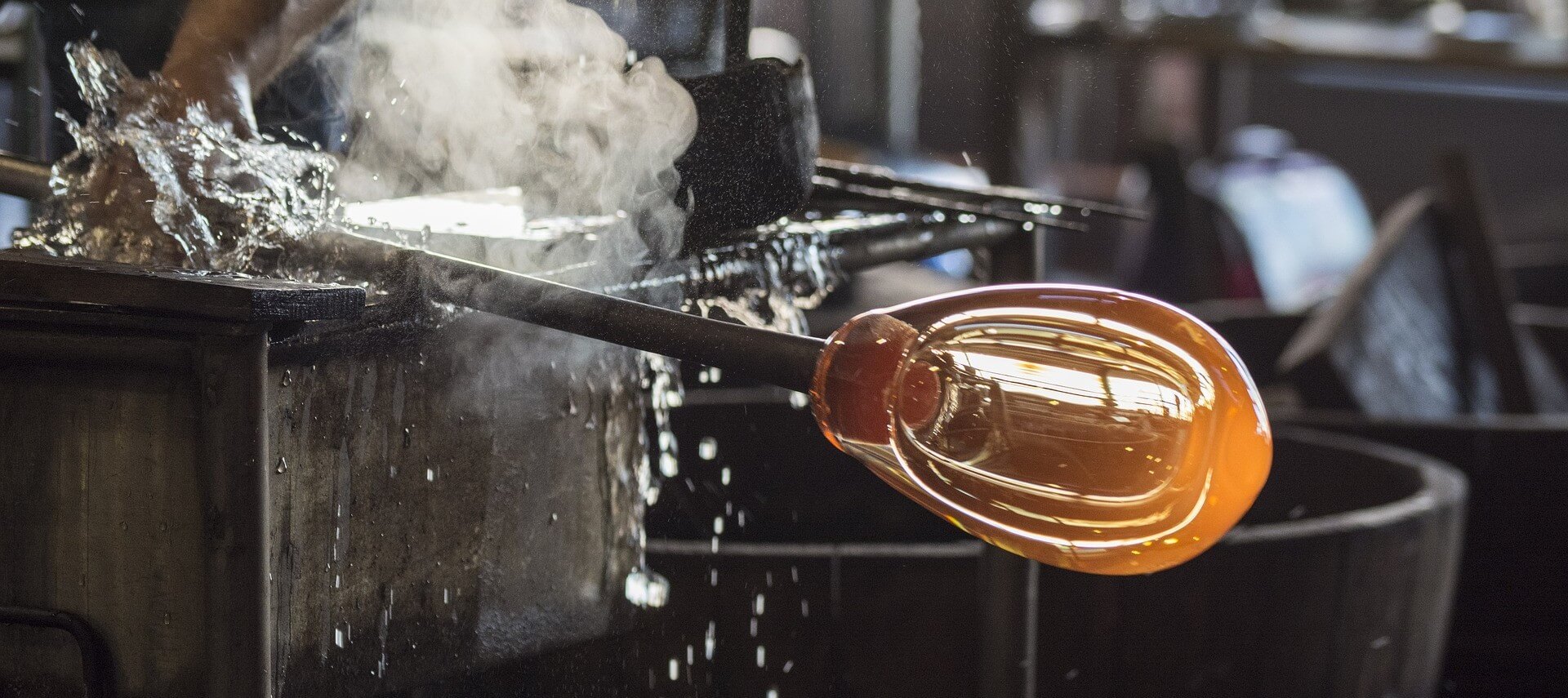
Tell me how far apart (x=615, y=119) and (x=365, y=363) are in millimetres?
260

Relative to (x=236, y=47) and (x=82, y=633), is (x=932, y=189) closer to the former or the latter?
(x=236, y=47)

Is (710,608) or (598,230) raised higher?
(598,230)

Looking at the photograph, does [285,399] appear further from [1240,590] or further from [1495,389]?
[1495,389]

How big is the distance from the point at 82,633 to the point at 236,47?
17.4 inches

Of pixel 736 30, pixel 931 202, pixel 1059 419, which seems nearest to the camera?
pixel 1059 419

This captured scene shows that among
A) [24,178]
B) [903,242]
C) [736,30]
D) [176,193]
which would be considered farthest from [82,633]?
[903,242]

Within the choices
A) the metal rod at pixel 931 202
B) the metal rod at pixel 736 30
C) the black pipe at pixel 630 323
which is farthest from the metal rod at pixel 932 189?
the black pipe at pixel 630 323

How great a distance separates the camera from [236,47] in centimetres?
92

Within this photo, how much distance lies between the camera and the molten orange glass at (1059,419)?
0.57m

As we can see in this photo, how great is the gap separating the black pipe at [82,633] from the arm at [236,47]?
36 cm

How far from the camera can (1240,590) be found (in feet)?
4.17

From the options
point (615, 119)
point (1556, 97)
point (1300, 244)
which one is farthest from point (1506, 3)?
point (615, 119)

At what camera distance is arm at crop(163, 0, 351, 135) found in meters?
0.89

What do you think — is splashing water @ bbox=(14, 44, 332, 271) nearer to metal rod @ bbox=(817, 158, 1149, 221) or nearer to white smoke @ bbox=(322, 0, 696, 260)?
white smoke @ bbox=(322, 0, 696, 260)
